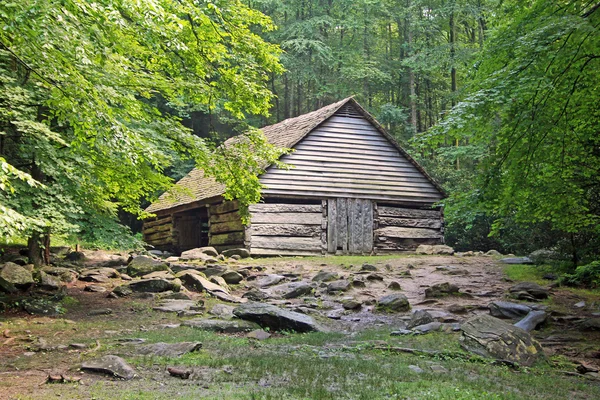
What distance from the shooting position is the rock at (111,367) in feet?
21.2

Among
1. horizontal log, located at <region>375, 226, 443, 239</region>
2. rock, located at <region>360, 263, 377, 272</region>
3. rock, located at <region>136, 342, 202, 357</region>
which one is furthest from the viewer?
horizontal log, located at <region>375, 226, 443, 239</region>

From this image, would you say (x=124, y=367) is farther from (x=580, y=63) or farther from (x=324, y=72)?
(x=324, y=72)

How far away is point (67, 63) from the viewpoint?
693 centimetres

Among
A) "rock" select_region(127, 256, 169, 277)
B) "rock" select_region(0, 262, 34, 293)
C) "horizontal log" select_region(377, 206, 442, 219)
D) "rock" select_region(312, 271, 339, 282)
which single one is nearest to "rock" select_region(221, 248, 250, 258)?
"rock" select_region(127, 256, 169, 277)

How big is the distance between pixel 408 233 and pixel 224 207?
794 centimetres

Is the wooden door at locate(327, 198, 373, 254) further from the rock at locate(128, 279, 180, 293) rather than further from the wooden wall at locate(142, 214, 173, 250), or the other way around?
the rock at locate(128, 279, 180, 293)

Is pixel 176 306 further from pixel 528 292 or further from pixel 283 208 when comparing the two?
Result: pixel 283 208

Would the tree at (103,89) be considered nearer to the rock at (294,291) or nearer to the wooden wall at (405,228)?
the rock at (294,291)

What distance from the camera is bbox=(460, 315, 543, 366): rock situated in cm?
798

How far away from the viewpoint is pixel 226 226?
76.6ft

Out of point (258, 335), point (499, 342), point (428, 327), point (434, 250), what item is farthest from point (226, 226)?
point (499, 342)

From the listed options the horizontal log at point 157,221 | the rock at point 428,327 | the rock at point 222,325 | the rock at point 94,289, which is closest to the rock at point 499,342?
the rock at point 428,327

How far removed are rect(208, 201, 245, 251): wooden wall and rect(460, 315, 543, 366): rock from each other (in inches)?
555

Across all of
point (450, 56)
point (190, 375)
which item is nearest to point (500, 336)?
point (190, 375)
